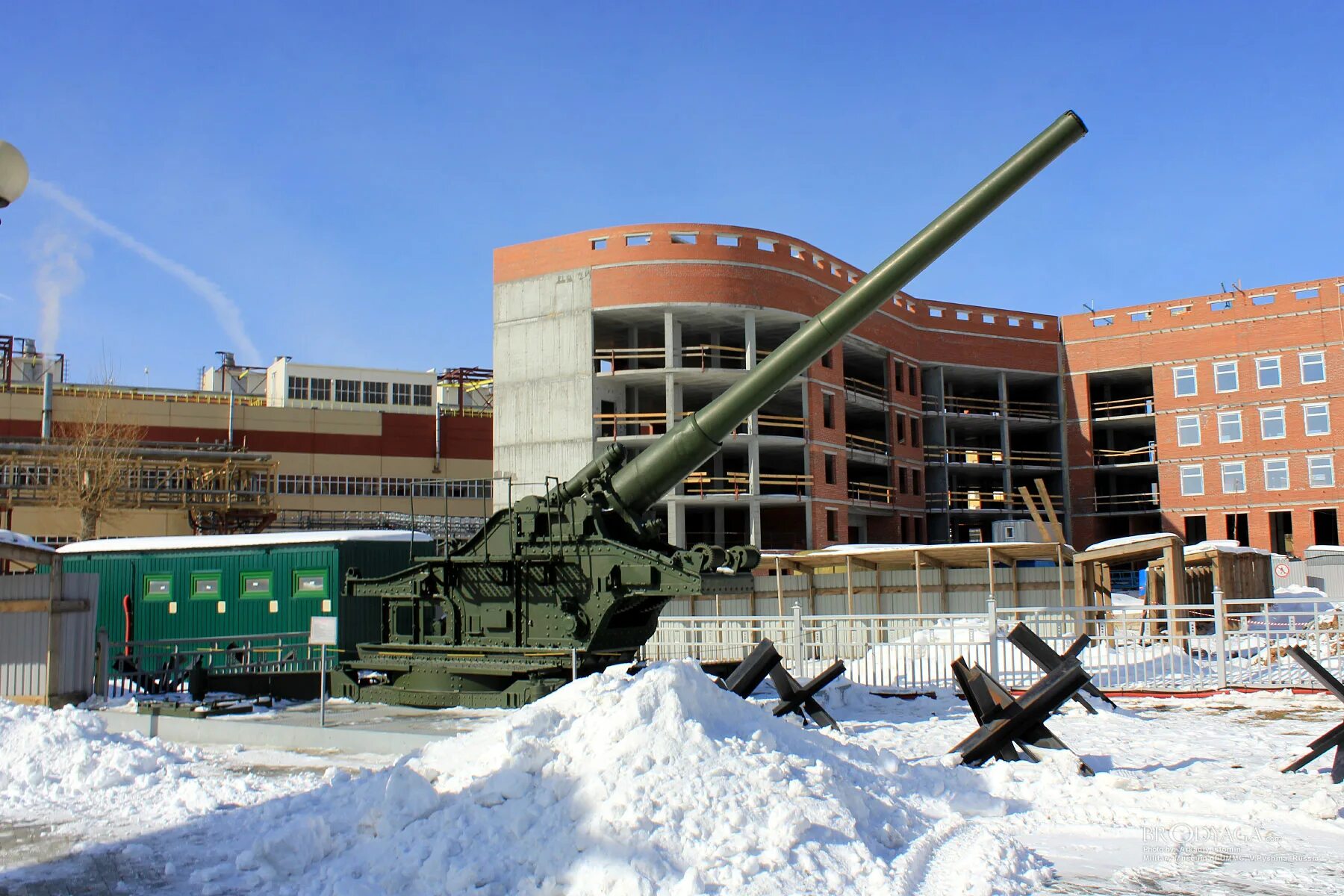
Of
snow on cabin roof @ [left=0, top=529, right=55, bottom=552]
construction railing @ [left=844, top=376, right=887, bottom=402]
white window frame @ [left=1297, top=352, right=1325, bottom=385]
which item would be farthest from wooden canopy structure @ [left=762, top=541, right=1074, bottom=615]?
white window frame @ [left=1297, top=352, right=1325, bottom=385]

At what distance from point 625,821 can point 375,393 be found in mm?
58915

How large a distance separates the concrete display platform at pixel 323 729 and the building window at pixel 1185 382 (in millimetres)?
46103

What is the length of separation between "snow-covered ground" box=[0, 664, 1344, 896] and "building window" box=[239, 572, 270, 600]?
37.8 feet

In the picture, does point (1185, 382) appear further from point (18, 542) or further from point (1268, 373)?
point (18, 542)

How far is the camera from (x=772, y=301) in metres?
41.8

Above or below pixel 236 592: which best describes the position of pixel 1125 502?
above

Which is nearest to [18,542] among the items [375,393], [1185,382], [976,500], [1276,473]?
[976,500]

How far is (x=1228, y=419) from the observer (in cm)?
5106

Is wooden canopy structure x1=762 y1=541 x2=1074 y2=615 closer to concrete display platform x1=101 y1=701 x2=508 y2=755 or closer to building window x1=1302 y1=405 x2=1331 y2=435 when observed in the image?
concrete display platform x1=101 y1=701 x2=508 y2=755

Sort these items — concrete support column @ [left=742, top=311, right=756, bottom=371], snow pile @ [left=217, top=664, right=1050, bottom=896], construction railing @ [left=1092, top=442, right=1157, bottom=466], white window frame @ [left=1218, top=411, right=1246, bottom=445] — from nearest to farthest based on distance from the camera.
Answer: snow pile @ [left=217, top=664, right=1050, bottom=896] < concrete support column @ [left=742, top=311, right=756, bottom=371] < white window frame @ [left=1218, top=411, right=1246, bottom=445] < construction railing @ [left=1092, top=442, right=1157, bottom=466]

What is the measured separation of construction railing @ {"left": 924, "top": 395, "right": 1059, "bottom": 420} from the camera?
Answer: 177ft

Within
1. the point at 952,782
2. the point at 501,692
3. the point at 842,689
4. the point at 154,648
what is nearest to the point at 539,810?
the point at 952,782

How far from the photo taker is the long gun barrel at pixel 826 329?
1278cm

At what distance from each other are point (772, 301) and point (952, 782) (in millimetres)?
33645
